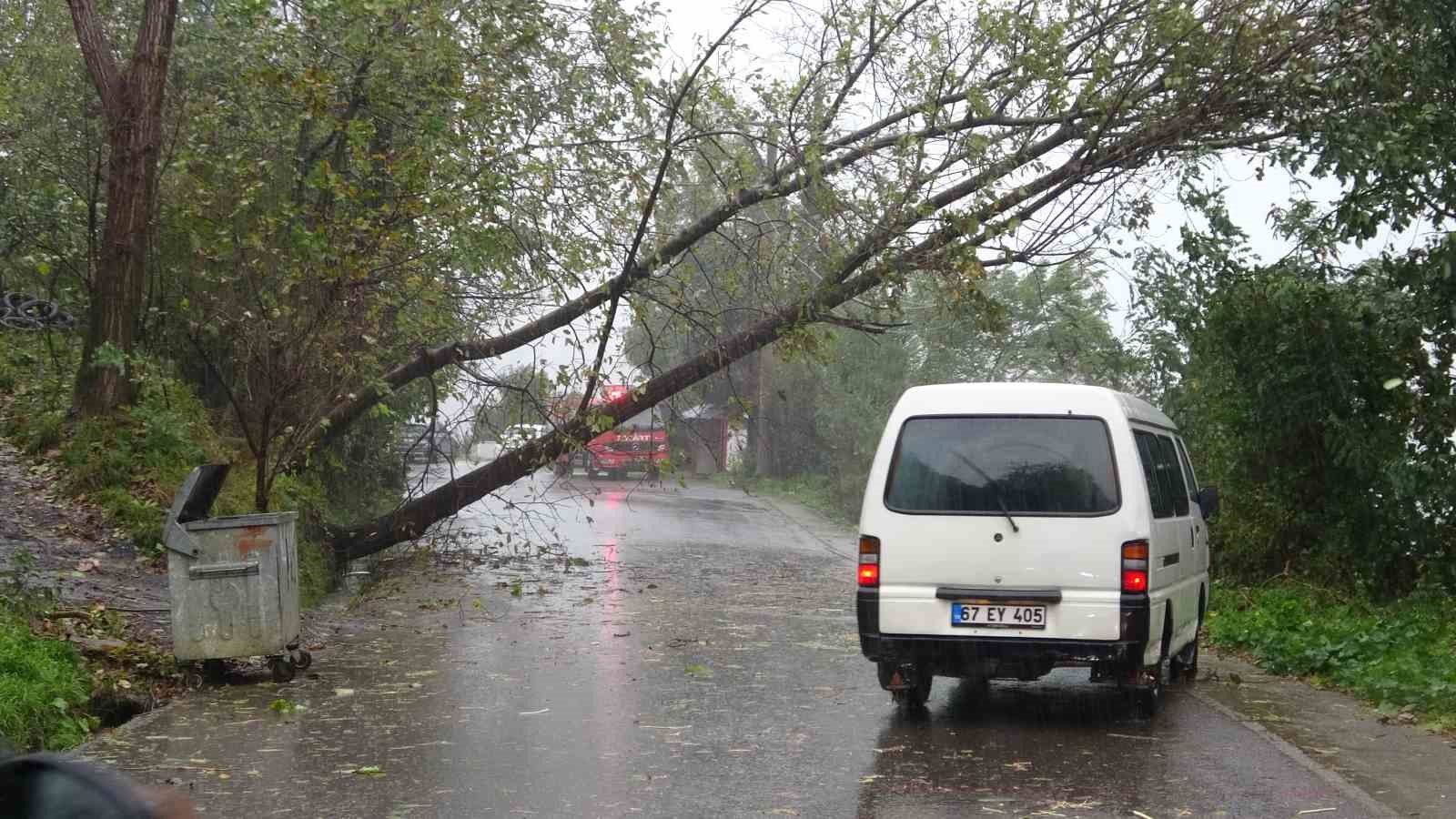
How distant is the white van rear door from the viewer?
8.48 m

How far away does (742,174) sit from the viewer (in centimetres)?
1545

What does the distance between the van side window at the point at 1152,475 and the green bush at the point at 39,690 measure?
241 inches

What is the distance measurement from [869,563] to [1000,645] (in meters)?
0.86

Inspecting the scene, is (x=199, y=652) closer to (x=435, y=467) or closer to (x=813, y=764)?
(x=813, y=764)

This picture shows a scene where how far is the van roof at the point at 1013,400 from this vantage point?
8859mm

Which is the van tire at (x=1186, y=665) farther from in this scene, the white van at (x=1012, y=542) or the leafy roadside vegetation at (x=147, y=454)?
the leafy roadside vegetation at (x=147, y=454)

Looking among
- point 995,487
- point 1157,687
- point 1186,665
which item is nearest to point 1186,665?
point 1186,665

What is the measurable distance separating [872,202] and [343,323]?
542 cm

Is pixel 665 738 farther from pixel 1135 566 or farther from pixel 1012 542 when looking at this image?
pixel 1135 566

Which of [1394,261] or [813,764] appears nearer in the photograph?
[813,764]

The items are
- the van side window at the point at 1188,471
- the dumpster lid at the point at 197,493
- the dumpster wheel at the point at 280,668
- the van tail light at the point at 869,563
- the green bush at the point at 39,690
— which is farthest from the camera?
the van side window at the point at 1188,471

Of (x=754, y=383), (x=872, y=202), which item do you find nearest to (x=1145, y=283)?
(x=872, y=202)

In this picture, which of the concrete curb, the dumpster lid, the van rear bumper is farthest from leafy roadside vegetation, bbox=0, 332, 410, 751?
the concrete curb

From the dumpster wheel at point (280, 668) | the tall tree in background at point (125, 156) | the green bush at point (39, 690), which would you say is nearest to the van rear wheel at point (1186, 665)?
the dumpster wheel at point (280, 668)
